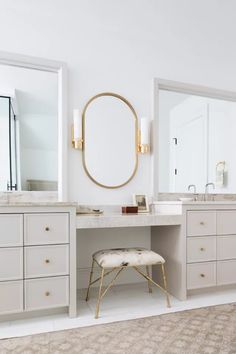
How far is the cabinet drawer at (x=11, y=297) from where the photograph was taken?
1720mm

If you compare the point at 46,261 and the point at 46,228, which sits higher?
the point at 46,228

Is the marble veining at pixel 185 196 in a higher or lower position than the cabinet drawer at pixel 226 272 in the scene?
higher

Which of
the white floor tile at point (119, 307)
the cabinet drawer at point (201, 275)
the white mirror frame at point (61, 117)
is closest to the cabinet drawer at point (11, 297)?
the white floor tile at point (119, 307)

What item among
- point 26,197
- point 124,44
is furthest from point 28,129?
point 124,44

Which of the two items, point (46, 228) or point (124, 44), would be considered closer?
point (46, 228)

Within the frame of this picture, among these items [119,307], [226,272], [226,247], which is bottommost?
[119,307]

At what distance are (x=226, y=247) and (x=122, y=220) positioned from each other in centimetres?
95

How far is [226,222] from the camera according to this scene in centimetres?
233

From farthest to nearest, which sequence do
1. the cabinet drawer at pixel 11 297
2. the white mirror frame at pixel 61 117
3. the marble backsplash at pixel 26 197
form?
the white mirror frame at pixel 61 117 < the marble backsplash at pixel 26 197 < the cabinet drawer at pixel 11 297

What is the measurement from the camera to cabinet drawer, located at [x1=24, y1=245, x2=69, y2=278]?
5.86 feet

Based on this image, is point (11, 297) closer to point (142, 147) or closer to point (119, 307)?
point (119, 307)

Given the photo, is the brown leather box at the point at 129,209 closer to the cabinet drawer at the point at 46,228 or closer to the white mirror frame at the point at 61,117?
the white mirror frame at the point at 61,117

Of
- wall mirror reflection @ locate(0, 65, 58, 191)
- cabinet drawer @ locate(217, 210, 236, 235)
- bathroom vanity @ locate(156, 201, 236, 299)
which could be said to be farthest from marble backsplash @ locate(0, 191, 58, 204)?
cabinet drawer @ locate(217, 210, 236, 235)

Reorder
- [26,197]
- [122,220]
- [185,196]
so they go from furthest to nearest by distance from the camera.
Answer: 1. [185,196]
2. [26,197]
3. [122,220]
